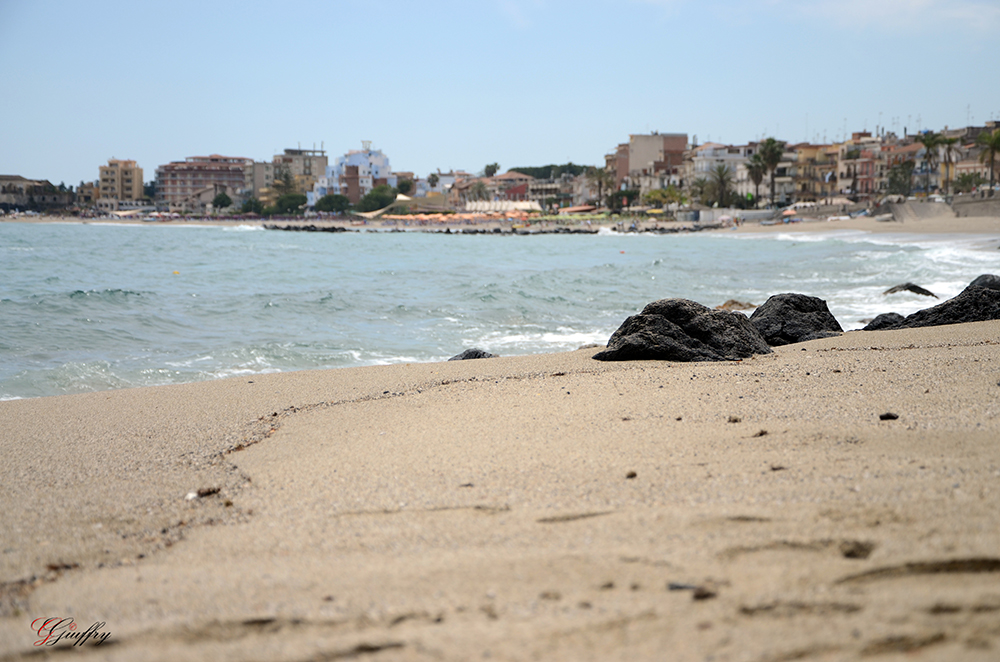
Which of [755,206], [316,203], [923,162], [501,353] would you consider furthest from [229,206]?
[501,353]

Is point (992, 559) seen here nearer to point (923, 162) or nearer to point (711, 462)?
point (711, 462)

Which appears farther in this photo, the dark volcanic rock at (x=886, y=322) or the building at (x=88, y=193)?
the building at (x=88, y=193)

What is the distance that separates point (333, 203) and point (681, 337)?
128m

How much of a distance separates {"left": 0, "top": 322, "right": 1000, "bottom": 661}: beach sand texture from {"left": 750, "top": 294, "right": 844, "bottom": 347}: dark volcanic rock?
305cm

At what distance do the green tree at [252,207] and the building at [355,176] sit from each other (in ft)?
31.0

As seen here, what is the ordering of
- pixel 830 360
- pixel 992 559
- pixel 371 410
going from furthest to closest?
1. pixel 830 360
2. pixel 371 410
3. pixel 992 559

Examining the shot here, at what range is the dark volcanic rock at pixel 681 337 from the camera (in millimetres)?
6520

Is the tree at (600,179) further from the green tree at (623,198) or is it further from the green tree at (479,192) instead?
the green tree at (479,192)

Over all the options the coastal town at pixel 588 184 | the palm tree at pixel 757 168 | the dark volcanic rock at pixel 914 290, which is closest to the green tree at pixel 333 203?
the coastal town at pixel 588 184

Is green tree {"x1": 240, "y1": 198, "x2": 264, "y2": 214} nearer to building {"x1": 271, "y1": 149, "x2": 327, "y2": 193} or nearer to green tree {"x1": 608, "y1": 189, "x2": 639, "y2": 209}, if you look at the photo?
building {"x1": 271, "y1": 149, "x2": 327, "y2": 193}

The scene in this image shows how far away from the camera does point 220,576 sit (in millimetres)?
2375

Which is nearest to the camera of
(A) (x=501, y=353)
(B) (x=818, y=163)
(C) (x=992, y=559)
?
(C) (x=992, y=559)

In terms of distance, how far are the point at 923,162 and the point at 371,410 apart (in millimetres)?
100258

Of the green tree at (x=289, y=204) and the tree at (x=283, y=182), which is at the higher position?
the tree at (x=283, y=182)
